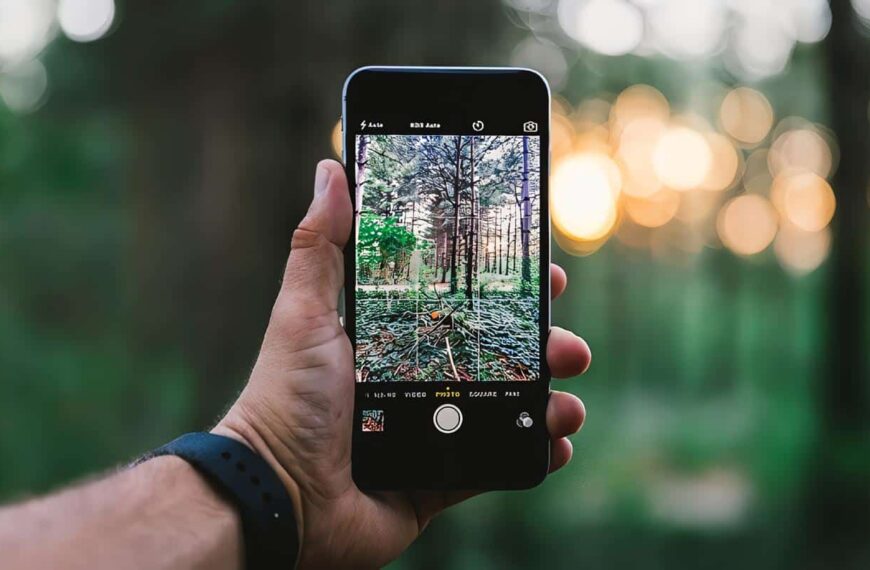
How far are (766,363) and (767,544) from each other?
0.44 metres

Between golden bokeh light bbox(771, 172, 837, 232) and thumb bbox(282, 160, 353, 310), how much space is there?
1.39 metres

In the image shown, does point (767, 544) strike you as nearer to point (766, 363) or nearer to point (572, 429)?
point (766, 363)

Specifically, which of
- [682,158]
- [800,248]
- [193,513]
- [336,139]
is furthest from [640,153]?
[193,513]

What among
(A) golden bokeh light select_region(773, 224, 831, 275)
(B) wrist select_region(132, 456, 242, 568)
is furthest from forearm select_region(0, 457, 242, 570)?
(A) golden bokeh light select_region(773, 224, 831, 275)

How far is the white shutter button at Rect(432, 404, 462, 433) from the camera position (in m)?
0.94

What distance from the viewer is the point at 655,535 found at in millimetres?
1944

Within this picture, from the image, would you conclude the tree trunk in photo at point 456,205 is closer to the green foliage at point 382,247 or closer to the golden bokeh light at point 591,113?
the green foliage at point 382,247

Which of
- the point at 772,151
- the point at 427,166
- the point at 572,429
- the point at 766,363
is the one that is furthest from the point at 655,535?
the point at 427,166

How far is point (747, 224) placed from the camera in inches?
77.3

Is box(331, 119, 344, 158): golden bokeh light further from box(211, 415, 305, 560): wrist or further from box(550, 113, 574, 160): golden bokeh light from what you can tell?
box(211, 415, 305, 560): wrist

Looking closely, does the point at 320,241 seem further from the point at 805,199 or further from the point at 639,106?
the point at 805,199

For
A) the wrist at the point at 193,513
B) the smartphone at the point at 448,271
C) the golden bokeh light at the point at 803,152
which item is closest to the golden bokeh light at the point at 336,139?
the smartphone at the point at 448,271

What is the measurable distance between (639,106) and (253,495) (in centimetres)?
143

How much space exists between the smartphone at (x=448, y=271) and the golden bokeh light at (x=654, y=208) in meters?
0.98
